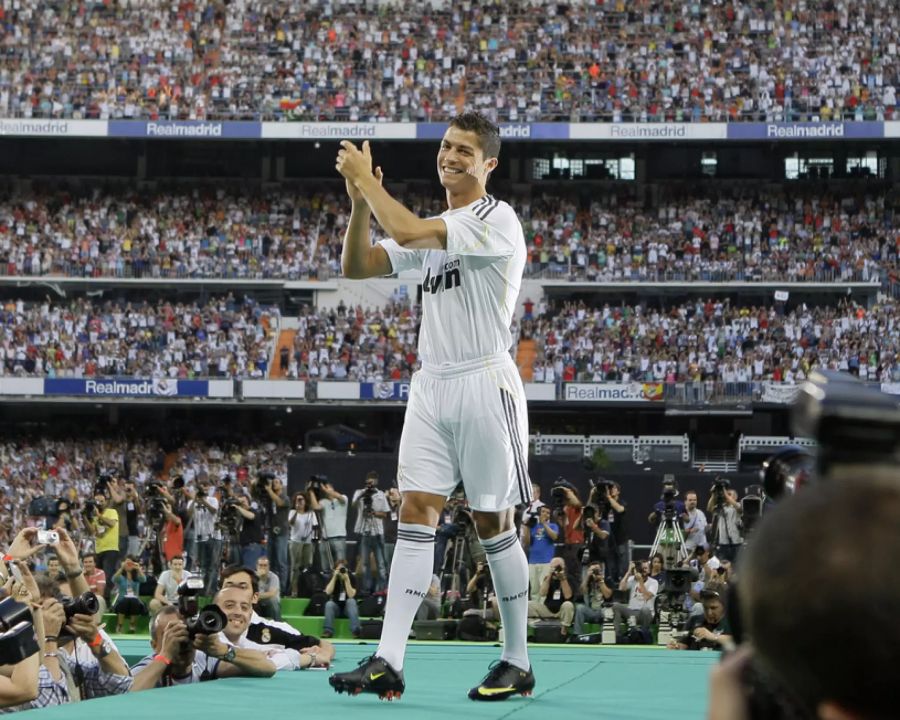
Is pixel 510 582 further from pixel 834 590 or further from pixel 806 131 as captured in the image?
pixel 806 131

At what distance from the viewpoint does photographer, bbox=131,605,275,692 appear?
18.5 ft

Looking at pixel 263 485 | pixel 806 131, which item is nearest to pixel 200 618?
pixel 263 485

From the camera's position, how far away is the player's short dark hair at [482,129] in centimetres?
571

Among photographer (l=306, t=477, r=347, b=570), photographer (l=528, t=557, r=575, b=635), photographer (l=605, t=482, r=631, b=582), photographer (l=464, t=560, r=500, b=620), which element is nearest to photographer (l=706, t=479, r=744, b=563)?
photographer (l=605, t=482, r=631, b=582)

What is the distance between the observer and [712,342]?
3681 cm

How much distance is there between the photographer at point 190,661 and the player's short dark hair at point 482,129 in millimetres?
2306

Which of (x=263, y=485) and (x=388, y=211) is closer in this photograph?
(x=388, y=211)

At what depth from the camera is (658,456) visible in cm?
3097

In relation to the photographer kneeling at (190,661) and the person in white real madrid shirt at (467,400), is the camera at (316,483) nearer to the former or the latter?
the photographer kneeling at (190,661)

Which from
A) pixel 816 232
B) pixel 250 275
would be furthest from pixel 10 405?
pixel 816 232

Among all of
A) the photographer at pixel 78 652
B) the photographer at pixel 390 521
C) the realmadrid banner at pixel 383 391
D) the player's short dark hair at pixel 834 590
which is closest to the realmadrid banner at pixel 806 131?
the realmadrid banner at pixel 383 391

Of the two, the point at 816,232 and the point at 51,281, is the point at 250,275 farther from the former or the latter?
the point at 816,232

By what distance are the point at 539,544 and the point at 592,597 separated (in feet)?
3.83

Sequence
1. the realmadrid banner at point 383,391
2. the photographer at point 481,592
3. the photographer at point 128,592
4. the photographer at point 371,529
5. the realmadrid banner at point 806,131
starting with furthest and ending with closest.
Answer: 1. the realmadrid banner at point 806,131
2. the realmadrid banner at point 383,391
3. the photographer at point 371,529
4. the photographer at point 128,592
5. the photographer at point 481,592
